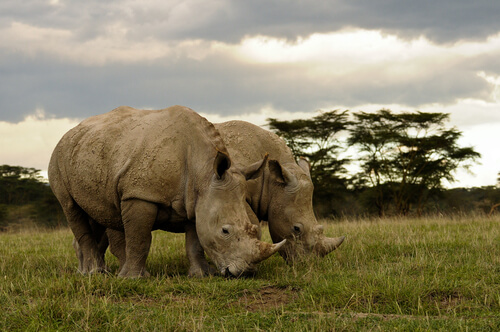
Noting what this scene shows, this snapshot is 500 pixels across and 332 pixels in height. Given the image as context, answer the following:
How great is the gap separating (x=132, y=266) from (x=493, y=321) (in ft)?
13.1

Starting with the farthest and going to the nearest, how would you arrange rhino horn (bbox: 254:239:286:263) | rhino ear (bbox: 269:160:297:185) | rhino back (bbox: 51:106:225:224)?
rhino ear (bbox: 269:160:297:185)
rhino back (bbox: 51:106:225:224)
rhino horn (bbox: 254:239:286:263)

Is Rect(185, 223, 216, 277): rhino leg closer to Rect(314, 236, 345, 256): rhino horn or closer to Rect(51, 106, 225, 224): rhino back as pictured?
Rect(51, 106, 225, 224): rhino back

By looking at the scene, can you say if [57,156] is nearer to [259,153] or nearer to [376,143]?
[259,153]

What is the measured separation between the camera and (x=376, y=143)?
31.6 m

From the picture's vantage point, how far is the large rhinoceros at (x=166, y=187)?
6410 millimetres

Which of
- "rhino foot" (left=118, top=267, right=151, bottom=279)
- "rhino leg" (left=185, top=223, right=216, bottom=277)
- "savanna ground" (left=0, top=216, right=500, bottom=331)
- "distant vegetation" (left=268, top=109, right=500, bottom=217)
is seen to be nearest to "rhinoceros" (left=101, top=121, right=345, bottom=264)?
"savanna ground" (left=0, top=216, right=500, bottom=331)

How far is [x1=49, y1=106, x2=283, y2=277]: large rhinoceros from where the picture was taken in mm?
6410

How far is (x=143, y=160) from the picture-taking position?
6.82 metres

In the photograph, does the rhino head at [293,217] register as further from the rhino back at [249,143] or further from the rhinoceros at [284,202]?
the rhino back at [249,143]

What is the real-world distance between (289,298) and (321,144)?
1048 inches

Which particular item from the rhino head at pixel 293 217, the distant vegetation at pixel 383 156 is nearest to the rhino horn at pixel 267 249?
the rhino head at pixel 293 217

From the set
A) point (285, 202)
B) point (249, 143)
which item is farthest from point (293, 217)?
→ point (249, 143)

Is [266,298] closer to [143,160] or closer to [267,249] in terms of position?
[267,249]

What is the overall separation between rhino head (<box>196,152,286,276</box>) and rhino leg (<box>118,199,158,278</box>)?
0.63 metres
